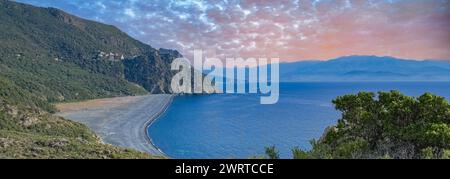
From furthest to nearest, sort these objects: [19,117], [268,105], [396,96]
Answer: [268,105] → [19,117] → [396,96]

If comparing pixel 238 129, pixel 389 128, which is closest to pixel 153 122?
pixel 238 129

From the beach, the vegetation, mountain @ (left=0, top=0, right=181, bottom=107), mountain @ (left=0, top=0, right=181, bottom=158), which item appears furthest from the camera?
mountain @ (left=0, top=0, right=181, bottom=107)

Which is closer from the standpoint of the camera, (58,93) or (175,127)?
(175,127)

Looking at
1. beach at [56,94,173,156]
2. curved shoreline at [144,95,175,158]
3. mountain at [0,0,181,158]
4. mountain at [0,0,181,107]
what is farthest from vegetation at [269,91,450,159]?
mountain at [0,0,181,107]

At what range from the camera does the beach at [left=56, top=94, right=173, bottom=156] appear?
2660 inches

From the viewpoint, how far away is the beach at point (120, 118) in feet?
222

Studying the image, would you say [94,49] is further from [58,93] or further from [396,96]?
[396,96]

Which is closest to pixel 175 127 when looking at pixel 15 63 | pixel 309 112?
pixel 309 112

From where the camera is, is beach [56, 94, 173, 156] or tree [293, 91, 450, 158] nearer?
tree [293, 91, 450, 158]

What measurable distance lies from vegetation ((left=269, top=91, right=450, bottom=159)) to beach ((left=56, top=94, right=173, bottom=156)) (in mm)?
49442

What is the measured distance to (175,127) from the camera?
287 ft

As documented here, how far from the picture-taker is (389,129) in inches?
416

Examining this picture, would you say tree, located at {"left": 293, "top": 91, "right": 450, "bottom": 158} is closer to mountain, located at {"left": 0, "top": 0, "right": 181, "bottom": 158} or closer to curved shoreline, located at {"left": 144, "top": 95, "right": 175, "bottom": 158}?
curved shoreline, located at {"left": 144, "top": 95, "right": 175, "bottom": 158}
